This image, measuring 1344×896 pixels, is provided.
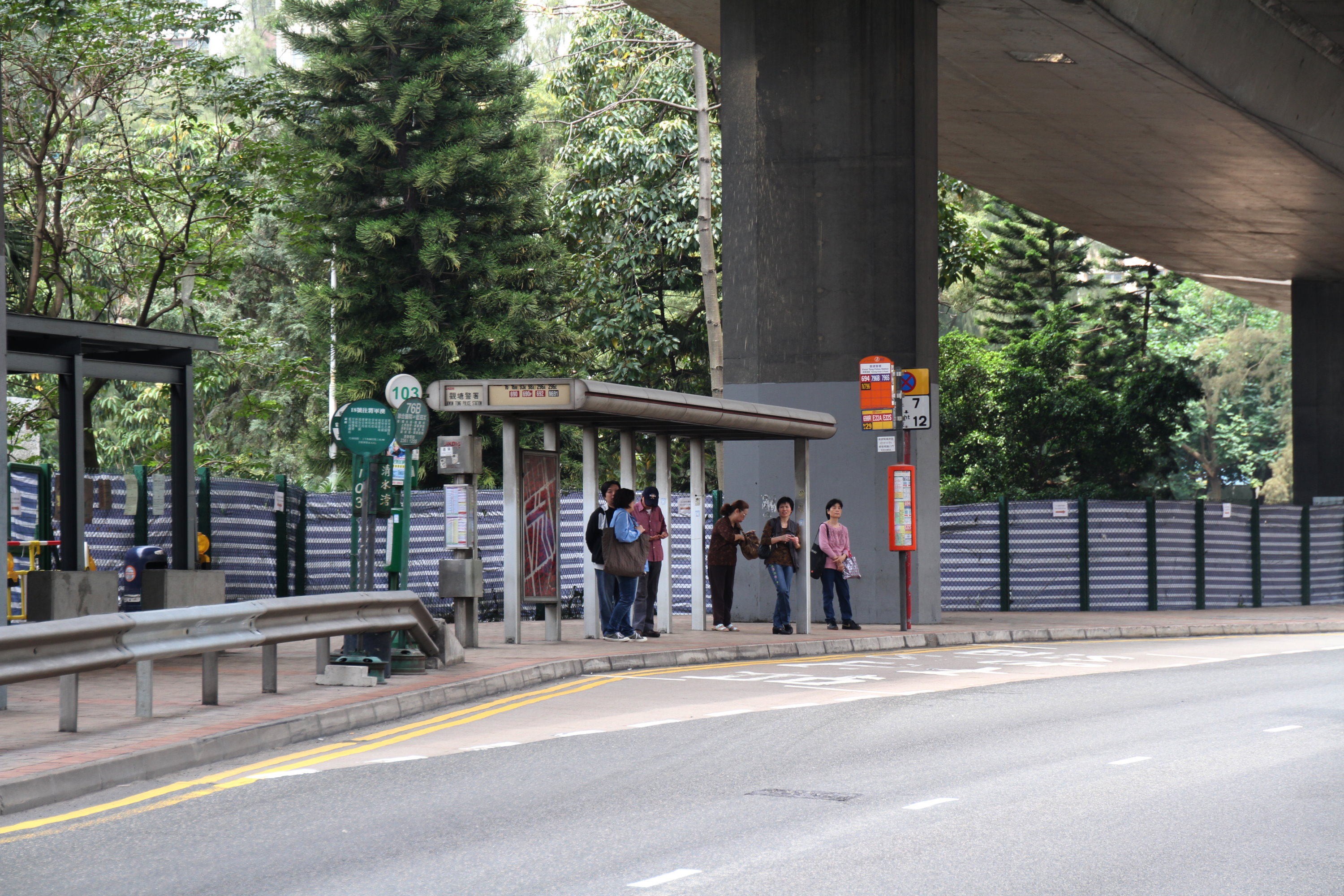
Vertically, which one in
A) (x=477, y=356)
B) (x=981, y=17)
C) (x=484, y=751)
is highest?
(x=981, y=17)

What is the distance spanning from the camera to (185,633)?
10312mm

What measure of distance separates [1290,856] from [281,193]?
21.3m

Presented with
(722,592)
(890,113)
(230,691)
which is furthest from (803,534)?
(230,691)

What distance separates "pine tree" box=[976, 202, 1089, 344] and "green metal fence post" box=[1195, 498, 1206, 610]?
23.9 meters

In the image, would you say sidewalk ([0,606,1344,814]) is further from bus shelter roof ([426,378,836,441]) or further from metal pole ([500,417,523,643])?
bus shelter roof ([426,378,836,441])

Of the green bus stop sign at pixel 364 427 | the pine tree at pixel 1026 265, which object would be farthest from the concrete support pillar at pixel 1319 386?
the green bus stop sign at pixel 364 427

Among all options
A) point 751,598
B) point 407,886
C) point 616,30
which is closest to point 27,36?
point 616,30

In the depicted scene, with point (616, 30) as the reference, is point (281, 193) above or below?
below

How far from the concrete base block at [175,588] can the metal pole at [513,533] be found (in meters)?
3.48

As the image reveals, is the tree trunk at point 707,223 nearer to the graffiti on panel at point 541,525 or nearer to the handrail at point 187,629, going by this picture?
the graffiti on panel at point 541,525

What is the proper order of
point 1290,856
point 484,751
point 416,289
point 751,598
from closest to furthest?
point 1290,856, point 484,751, point 751,598, point 416,289

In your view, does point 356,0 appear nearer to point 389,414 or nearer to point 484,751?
point 389,414

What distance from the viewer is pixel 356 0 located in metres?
32.8

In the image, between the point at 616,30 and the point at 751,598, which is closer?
the point at 751,598
